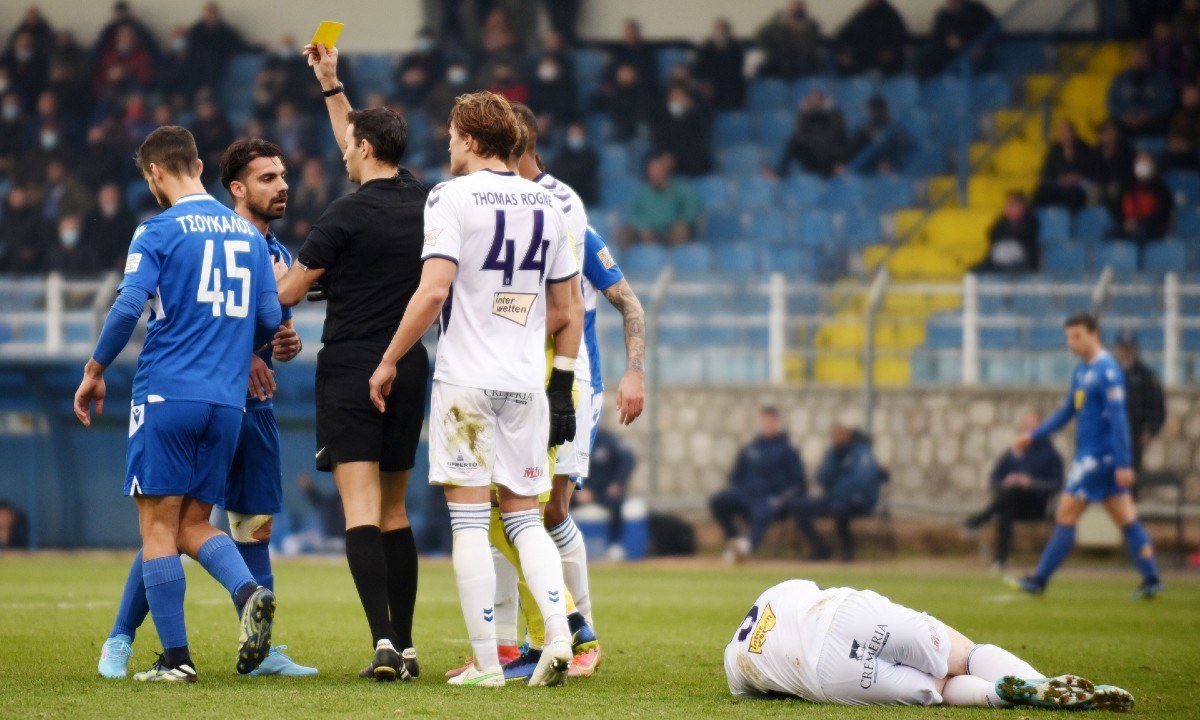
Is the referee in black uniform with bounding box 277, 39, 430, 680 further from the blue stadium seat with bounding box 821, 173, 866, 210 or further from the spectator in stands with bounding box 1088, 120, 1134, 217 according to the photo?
the blue stadium seat with bounding box 821, 173, 866, 210

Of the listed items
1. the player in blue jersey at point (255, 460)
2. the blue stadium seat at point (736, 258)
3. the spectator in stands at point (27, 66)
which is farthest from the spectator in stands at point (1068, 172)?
the player in blue jersey at point (255, 460)

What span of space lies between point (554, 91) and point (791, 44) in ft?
10.5

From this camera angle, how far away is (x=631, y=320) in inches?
257

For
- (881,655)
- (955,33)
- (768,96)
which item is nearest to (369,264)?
(881,655)

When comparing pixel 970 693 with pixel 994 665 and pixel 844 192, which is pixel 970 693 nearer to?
pixel 994 665

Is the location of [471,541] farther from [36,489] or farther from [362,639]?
[36,489]

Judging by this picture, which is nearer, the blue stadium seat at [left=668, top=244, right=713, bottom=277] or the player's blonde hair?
the player's blonde hair

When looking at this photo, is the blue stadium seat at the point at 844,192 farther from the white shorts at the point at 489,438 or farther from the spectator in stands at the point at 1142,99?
the white shorts at the point at 489,438

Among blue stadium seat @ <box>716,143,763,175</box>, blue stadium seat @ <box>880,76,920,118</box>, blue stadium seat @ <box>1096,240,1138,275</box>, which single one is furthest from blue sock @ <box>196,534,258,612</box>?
blue stadium seat @ <box>880,76,920,118</box>

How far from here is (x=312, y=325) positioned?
16.3m

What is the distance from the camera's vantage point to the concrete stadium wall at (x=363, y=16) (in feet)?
72.8

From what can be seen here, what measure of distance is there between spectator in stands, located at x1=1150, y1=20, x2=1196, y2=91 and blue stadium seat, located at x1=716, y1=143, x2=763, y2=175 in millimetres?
4917

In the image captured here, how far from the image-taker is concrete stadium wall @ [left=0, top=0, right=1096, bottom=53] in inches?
874

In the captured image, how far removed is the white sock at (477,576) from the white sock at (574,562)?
0.91 m
